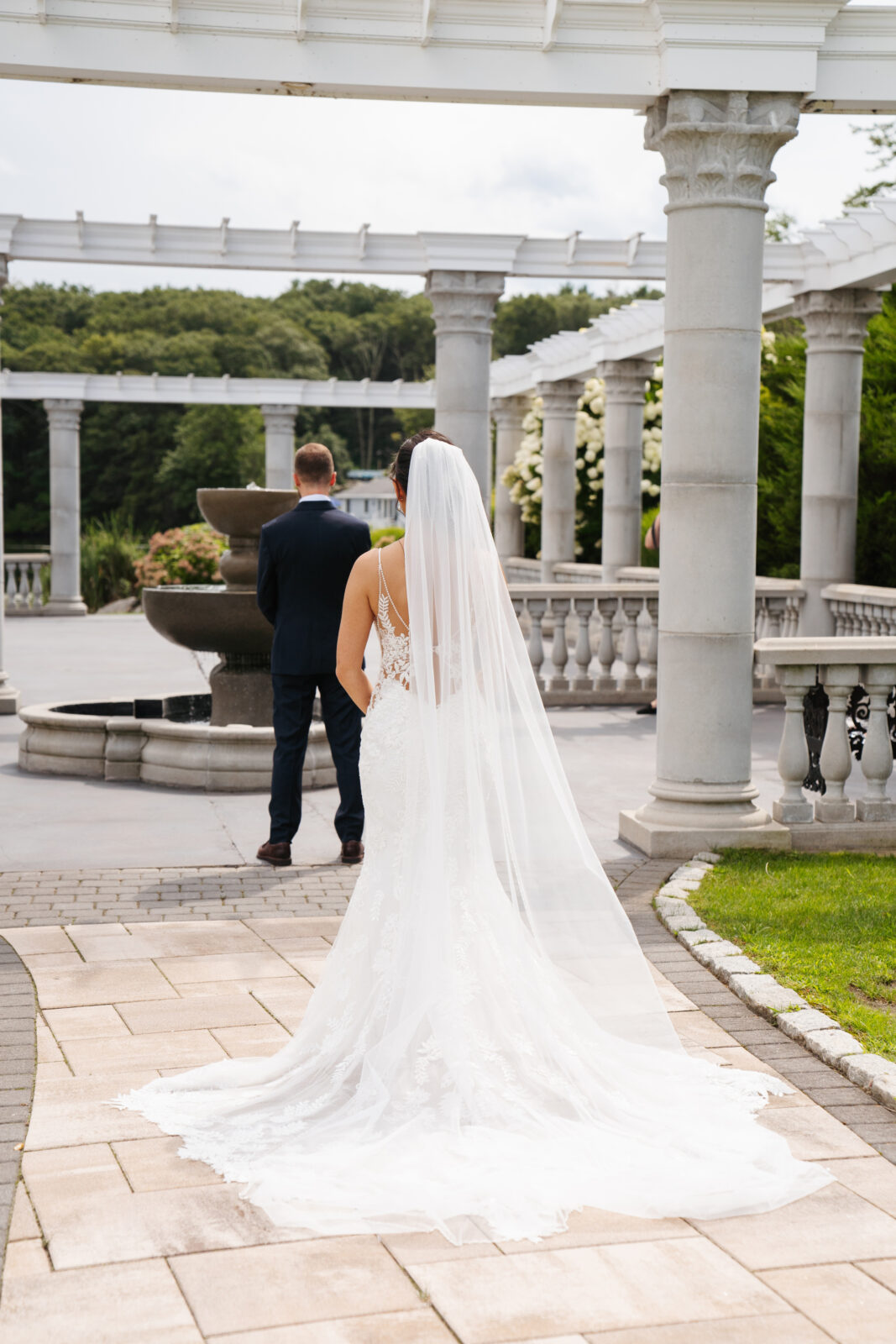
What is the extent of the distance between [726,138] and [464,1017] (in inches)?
200

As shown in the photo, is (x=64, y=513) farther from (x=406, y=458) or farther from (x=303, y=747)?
(x=406, y=458)

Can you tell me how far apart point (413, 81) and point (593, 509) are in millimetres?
16267

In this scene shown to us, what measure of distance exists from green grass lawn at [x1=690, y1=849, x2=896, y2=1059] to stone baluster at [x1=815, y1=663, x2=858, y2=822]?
31 cm

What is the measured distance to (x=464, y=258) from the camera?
1384 centimetres

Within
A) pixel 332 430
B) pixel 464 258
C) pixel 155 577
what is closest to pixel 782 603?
pixel 464 258

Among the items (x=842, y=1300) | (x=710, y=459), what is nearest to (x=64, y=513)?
(x=710, y=459)

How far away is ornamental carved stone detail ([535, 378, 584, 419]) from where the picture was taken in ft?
71.1

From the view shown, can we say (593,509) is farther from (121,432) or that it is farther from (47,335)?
(47,335)

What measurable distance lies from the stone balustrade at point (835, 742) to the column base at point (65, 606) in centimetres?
1959

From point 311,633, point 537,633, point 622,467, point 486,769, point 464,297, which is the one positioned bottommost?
point 537,633

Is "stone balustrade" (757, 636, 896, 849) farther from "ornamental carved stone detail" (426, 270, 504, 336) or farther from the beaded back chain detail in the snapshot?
"ornamental carved stone detail" (426, 270, 504, 336)

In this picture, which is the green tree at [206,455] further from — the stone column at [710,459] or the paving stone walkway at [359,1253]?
the paving stone walkway at [359,1253]

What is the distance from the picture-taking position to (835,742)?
7844 millimetres

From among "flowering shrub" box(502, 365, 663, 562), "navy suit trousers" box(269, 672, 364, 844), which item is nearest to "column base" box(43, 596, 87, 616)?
"flowering shrub" box(502, 365, 663, 562)
